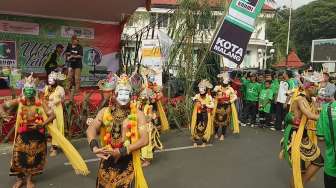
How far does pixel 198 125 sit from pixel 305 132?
4098mm

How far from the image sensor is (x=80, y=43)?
1481 centimetres

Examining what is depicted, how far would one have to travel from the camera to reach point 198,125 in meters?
10.1

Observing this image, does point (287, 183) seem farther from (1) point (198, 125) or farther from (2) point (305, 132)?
(1) point (198, 125)

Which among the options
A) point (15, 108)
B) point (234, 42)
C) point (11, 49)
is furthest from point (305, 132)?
point (11, 49)

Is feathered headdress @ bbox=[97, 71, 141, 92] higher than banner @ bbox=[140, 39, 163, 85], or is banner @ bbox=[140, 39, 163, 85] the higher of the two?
banner @ bbox=[140, 39, 163, 85]

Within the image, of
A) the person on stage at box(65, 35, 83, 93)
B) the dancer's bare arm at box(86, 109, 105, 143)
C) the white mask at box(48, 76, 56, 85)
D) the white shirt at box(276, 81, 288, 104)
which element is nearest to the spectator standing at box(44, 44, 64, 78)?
the person on stage at box(65, 35, 83, 93)

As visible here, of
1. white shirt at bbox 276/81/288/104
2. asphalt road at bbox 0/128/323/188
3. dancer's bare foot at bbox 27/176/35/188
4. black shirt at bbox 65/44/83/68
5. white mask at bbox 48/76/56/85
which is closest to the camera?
dancer's bare foot at bbox 27/176/35/188

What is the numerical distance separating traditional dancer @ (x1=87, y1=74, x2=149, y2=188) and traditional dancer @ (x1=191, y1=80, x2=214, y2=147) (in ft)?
18.2

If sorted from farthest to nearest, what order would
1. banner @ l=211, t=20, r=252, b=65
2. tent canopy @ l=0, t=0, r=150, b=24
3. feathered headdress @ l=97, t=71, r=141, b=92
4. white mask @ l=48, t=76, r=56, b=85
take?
tent canopy @ l=0, t=0, r=150, b=24 < banner @ l=211, t=20, r=252, b=65 < white mask @ l=48, t=76, r=56, b=85 < feathered headdress @ l=97, t=71, r=141, b=92

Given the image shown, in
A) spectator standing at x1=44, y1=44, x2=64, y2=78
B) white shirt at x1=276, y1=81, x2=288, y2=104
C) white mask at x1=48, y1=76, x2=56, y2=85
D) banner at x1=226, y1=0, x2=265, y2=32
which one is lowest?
white shirt at x1=276, y1=81, x2=288, y2=104

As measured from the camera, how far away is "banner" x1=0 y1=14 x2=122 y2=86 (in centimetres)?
1350

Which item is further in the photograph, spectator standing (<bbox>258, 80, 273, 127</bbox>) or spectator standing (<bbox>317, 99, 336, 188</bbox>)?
spectator standing (<bbox>258, 80, 273, 127</bbox>)

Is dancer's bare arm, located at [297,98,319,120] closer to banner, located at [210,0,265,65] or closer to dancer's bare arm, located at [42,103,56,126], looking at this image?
dancer's bare arm, located at [42,103,56,126]

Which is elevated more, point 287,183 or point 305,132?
point 305,132
